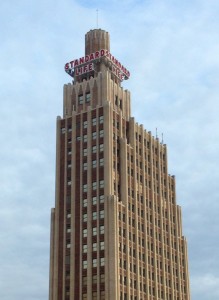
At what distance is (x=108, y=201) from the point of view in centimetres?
16462

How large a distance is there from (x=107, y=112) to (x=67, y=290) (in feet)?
161

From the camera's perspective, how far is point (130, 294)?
160375 millimetres

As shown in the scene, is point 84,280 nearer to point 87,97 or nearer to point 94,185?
point 94,185

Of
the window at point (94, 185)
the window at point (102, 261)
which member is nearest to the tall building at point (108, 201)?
the window at point (94, 185)

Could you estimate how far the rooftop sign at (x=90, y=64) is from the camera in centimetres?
19112

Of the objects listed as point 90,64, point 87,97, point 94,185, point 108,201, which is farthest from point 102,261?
point 90,64

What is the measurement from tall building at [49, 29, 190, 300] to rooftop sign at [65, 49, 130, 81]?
306mm

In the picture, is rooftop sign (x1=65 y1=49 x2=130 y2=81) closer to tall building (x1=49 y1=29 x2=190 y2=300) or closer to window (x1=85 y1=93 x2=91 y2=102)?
tall building (x1=49 y1=29 x2=190 y2=300)

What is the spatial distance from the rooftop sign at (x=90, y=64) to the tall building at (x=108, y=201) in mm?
306

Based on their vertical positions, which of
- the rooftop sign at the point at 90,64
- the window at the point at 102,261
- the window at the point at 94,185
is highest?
the rooftop sign at the point at 90,64

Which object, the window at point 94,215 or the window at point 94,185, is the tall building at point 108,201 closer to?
the window at point 94,185

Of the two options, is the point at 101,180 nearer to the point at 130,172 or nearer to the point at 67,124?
the point at 130,172

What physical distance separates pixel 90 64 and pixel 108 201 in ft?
158

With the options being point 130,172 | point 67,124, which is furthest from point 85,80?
point 130,172
